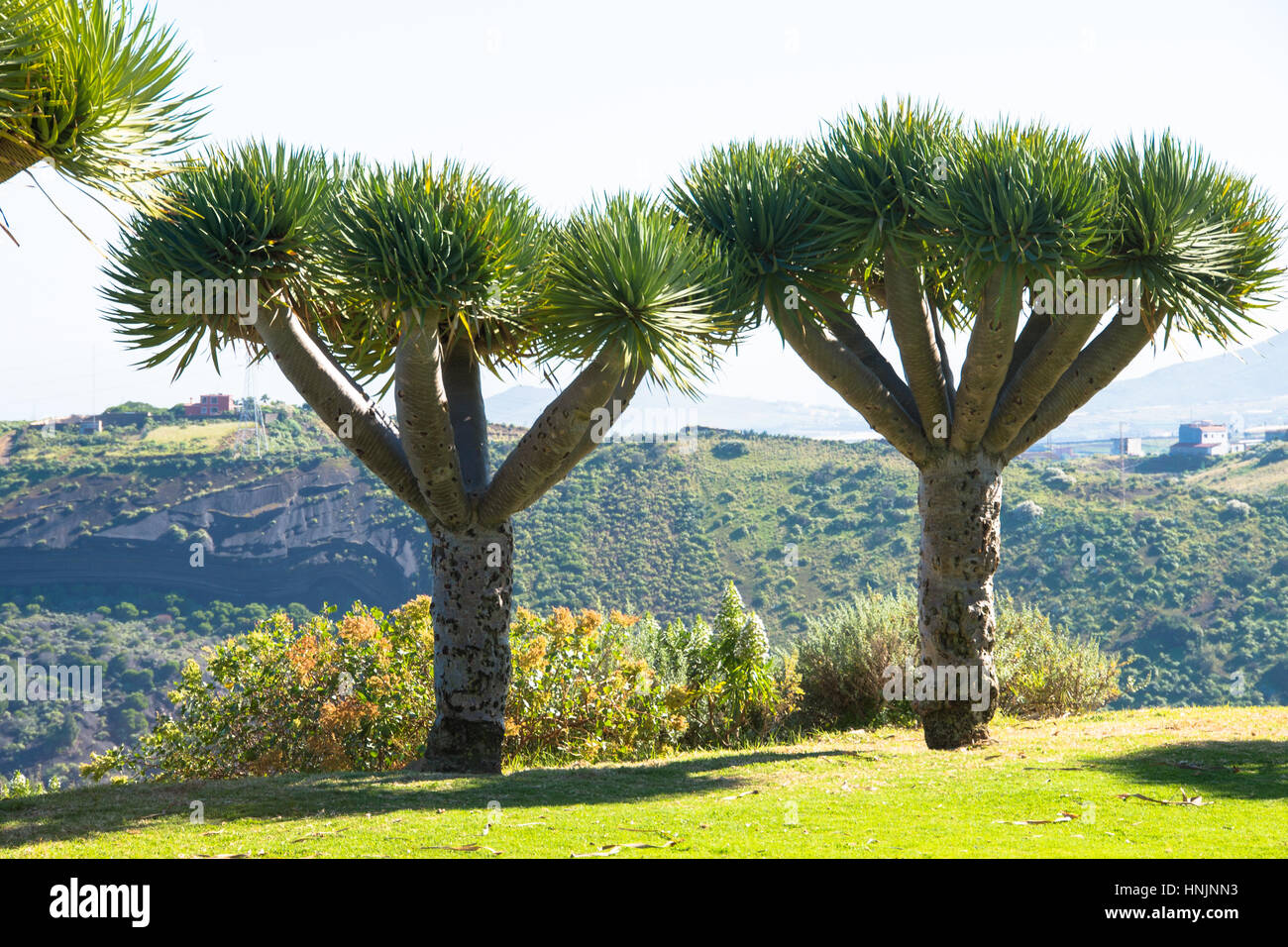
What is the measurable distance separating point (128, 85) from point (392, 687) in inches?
258

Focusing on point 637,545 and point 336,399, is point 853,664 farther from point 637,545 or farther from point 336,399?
point 637,545

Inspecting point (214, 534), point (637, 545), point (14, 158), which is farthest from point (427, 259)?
point (214, 534)

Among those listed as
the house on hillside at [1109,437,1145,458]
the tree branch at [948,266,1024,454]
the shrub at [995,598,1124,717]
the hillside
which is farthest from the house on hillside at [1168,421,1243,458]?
the tree branch at [948,266,1024,454]

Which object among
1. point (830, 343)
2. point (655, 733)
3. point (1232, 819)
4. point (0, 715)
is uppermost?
point (830, 343)

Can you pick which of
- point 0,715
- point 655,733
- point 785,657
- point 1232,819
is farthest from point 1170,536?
point 0,715

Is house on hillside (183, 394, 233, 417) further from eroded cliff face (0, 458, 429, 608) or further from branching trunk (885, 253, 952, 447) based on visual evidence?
branching trunk (885, 253, 952, 447)

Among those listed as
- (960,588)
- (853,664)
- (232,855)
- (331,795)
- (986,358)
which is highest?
(986,358)

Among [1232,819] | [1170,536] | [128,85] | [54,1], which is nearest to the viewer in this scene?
[54,1]

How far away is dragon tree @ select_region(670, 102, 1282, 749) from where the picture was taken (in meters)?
7.12

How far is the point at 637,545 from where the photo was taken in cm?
4106

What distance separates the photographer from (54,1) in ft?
14.3

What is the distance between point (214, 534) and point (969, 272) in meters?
51.3

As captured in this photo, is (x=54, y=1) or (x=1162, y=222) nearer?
(x=54, y=1)

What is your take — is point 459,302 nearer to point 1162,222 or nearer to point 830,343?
point 830,343
